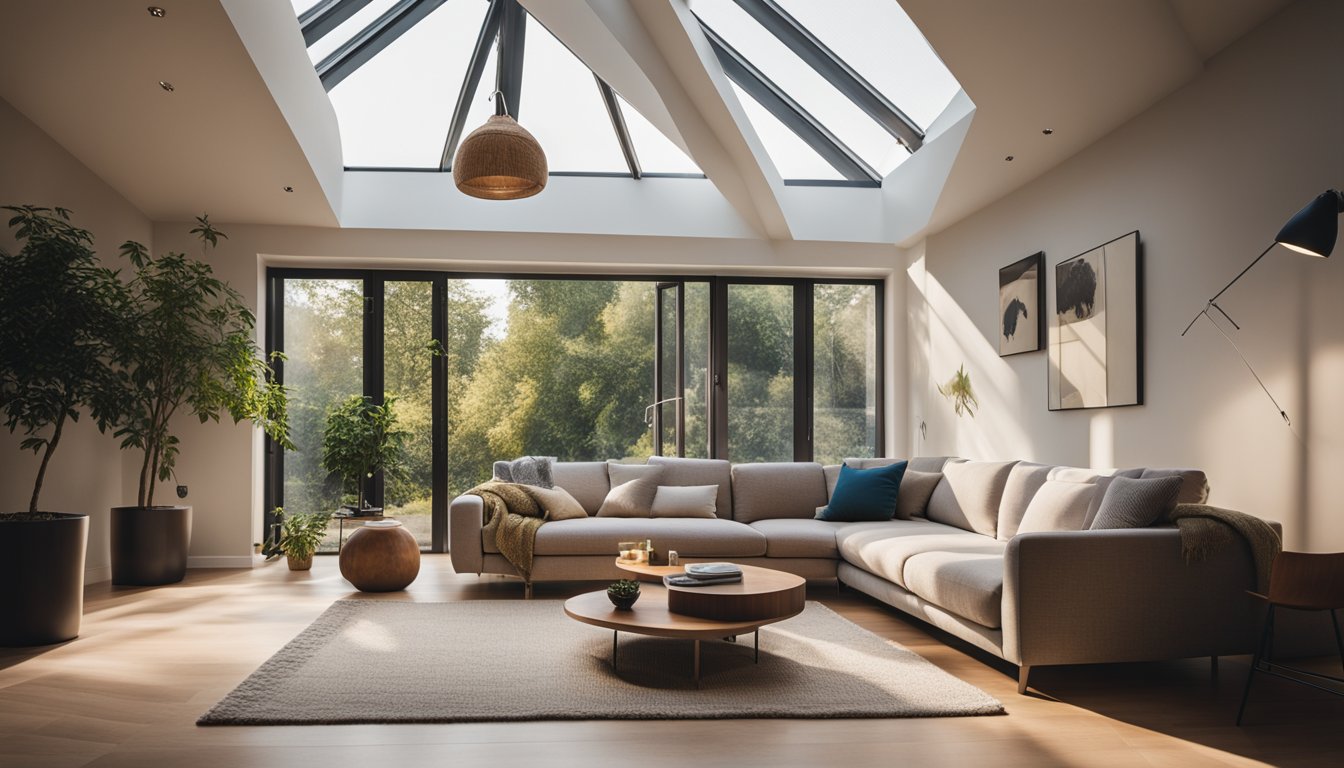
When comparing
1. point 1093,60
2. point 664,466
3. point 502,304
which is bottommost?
point 664,466

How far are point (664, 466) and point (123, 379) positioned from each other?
336 centimetres

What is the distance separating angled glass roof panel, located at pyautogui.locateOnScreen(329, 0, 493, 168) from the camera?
6348 millimetres

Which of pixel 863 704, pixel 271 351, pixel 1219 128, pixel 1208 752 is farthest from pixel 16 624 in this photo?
pixel 1219 128

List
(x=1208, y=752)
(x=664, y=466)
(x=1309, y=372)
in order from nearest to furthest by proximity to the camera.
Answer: (x=1208, y=752), (x=1309, y=372), (x=664, y=466)

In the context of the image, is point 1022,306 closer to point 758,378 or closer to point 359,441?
point 758,378

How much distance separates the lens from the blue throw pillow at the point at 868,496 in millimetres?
5992

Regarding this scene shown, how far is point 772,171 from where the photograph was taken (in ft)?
22.1

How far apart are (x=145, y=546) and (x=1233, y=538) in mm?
6129

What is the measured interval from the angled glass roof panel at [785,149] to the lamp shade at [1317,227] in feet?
13.8

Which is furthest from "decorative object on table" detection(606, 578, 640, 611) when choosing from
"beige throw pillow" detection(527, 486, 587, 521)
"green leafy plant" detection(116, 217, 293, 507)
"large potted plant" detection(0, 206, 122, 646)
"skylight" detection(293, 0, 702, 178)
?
"skylight" detection(293, 0, 702, 178)

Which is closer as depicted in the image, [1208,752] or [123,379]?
[1208,752]

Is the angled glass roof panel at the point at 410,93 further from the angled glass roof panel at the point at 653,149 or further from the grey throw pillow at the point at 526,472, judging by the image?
the grey throw pillow at the point at 526,472

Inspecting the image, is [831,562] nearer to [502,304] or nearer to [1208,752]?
[1208,752]

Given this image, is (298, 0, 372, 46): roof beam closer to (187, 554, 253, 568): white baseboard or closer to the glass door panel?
the glass door panel
